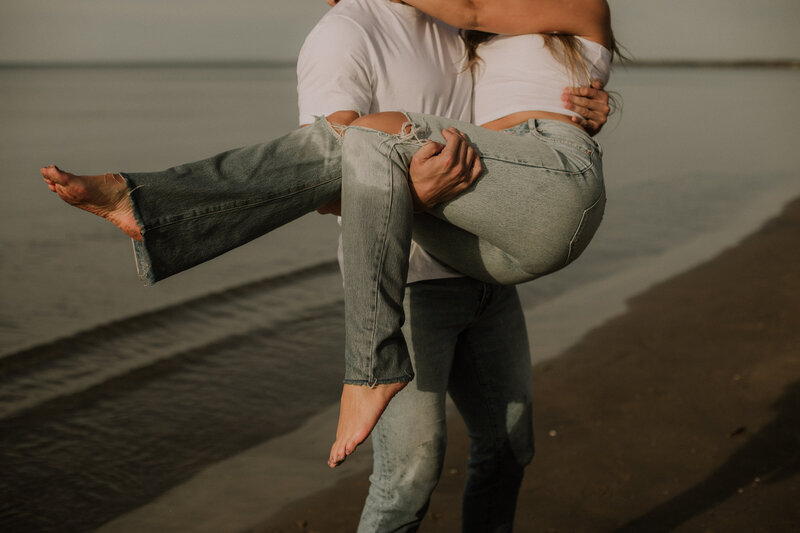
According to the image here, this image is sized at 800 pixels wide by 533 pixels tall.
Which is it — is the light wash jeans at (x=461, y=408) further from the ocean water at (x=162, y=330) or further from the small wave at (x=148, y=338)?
the small wave at (x=148, y=338)

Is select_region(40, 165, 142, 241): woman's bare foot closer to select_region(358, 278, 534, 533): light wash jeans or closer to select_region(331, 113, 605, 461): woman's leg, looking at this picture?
select_region(331, 113, 605, 461): woman's leg

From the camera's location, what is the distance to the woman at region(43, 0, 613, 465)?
174 cm

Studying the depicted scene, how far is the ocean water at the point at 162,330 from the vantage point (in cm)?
430

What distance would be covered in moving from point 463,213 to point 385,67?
1.58 feet

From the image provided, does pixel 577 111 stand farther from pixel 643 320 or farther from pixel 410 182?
pixel 643 320

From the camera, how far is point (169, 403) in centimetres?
509

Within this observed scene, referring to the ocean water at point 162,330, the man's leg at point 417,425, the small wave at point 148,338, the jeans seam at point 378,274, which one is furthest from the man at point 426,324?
the small wave at point 148,338

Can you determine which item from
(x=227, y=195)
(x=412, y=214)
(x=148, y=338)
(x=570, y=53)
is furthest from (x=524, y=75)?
(x=148, y=338)

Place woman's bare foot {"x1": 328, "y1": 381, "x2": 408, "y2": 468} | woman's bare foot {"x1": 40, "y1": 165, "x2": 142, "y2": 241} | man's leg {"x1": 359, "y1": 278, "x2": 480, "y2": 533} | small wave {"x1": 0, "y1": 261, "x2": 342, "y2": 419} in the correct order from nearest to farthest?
woman's bare foot {"x1": 40, "y1": 165, "x2": 142, "y2": 241} < woman's bare foot {"x1": 328, "y1": 381, "x2": 408, "y2": 468} < man's leg {"x1": 359, "y1": 278, "x2": 480, "y2": 533} < small wave {"x1": 0, "y1": 261, "x2": 342, "y2": 419}

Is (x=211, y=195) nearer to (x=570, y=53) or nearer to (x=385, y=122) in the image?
(x=385, y=122)

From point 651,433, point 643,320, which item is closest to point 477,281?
point 651,433

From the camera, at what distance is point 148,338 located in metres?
6.45

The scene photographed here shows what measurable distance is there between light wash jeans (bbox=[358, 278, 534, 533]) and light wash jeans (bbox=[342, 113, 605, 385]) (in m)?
0.25

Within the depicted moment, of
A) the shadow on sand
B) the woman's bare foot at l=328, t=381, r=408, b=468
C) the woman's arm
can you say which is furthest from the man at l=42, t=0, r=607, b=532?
the shadow on sand
